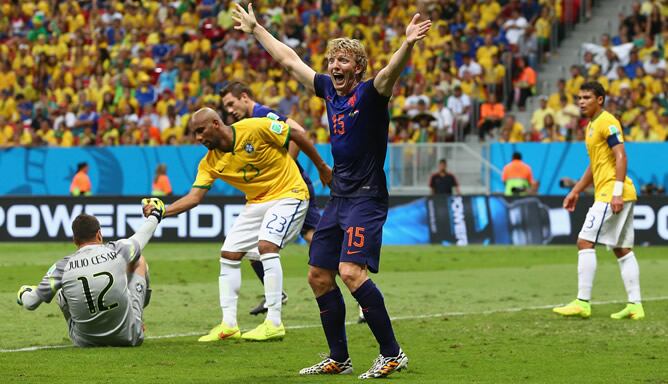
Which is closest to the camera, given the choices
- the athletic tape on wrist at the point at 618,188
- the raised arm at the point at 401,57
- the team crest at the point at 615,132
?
the raised arm at the point at 401,57

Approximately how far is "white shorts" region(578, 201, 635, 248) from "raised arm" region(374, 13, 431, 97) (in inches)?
205

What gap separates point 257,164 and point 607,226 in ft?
12.5

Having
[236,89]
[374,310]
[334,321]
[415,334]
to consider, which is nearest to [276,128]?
[236,89]

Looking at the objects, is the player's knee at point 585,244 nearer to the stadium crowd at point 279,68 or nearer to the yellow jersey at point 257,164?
the yellow jersey at point 257,164

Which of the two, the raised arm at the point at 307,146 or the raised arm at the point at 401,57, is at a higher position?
the raised arm at the point at 401,57

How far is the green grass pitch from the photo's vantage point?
859cm

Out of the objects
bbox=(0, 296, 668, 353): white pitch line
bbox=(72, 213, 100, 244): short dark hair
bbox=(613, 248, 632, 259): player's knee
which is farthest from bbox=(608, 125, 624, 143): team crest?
bbox=(72, 213, 100, 244): short dark hair

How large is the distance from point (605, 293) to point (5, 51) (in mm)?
26319

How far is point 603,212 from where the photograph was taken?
12.6 m

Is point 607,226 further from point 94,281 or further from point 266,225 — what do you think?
point 94,281

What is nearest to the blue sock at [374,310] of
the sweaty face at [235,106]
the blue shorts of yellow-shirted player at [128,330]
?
the blue shorts of yellow-shirted player at [128,330]

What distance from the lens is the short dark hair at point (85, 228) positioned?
9.38 meters

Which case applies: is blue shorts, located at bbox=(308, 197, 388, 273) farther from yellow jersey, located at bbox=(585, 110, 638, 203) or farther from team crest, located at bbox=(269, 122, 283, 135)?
yellow jersey, located at bbox=(585, 110, 638, 203)

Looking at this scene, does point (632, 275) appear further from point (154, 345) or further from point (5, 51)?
point (5, 51)
